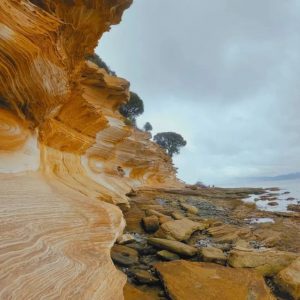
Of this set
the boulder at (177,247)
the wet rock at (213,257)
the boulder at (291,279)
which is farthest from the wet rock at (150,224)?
the boulder at (291,279)

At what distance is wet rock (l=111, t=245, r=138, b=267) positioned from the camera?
5.74 metres

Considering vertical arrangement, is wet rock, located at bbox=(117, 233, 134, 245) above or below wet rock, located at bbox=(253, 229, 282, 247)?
below

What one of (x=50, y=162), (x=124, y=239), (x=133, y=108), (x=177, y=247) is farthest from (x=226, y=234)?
(x=133, y=108)

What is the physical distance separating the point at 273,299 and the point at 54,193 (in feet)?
15.1

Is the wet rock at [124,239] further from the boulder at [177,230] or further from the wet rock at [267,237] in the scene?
the wet rock at [267,237]

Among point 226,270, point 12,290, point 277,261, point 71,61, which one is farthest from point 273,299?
point 71,61

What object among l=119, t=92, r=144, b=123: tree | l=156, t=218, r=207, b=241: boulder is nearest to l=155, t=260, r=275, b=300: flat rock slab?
l=156, t=218, r=207, b=241: boulder

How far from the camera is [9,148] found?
21.5 ft

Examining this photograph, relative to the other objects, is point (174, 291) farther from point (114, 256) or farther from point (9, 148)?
point (9, 148)

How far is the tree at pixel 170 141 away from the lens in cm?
6625

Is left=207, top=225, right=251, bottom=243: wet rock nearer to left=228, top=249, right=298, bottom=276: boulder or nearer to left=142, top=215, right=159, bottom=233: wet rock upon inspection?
left=142, top=215, right=159, bottom=233: wet rock

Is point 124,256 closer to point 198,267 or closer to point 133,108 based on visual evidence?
point 198,267

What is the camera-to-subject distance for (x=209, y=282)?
4.82 meters

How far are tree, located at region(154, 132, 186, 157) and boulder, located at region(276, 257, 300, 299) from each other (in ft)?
199
